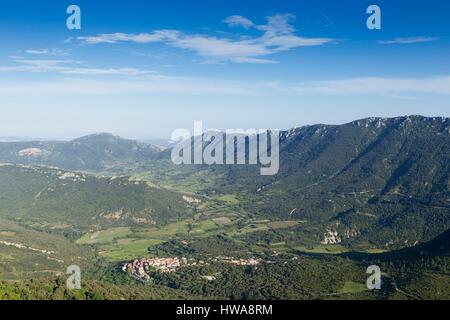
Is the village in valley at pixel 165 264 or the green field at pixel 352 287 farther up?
the green field at pixel 352 287

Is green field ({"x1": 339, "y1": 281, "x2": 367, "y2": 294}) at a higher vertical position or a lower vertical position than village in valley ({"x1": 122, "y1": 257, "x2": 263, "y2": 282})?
higher

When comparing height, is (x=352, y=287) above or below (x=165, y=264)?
above

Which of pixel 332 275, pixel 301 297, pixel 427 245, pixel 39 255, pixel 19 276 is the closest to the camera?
pixel 301 297

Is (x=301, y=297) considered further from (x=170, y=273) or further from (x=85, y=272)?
(x=85, y=272)

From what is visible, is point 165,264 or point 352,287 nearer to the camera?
point 352,287

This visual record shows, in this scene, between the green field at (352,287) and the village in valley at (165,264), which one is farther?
the village in valley at (165,264)

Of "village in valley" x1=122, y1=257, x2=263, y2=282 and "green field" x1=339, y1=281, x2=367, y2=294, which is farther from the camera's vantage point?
"village in valley" x1=122, y1=257, x2=263, y2=282
